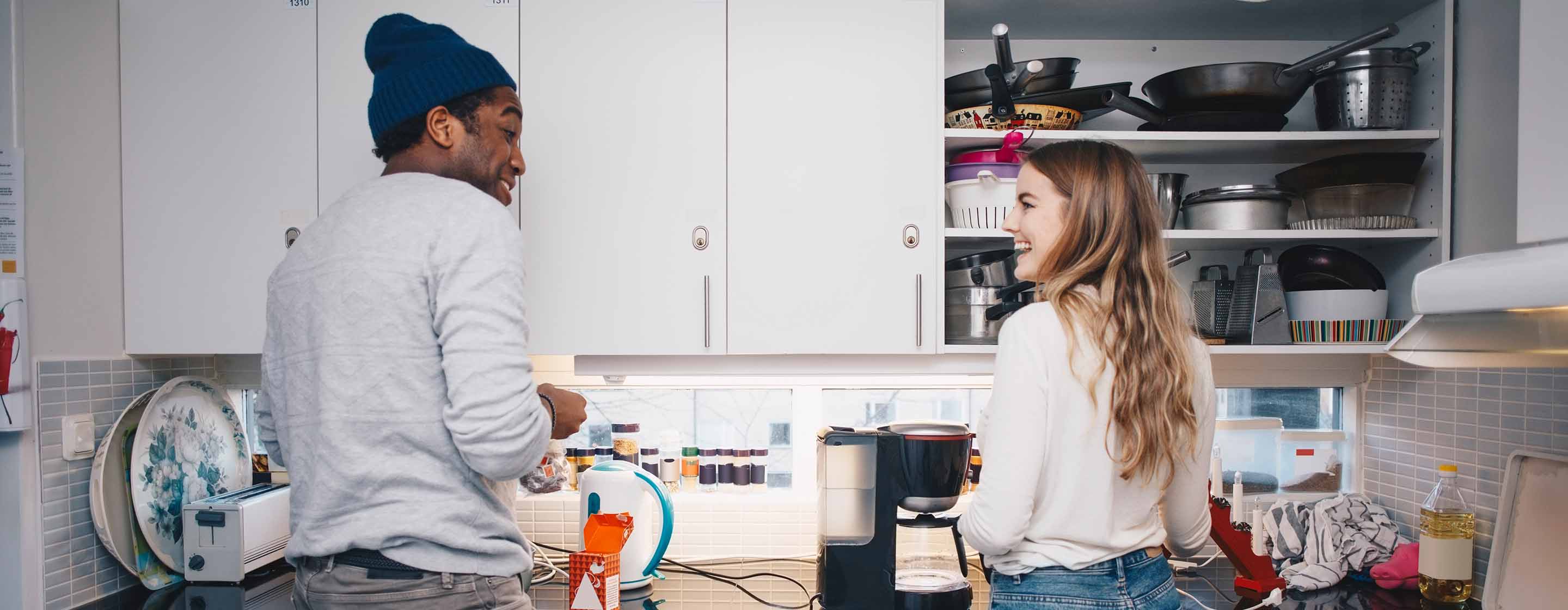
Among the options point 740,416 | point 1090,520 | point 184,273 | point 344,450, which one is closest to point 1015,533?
point 1090,520

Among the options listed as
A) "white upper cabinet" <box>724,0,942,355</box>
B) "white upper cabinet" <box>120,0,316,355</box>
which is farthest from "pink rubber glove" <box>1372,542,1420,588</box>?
"white upper cabinet" <box>120,0,316,355</box>

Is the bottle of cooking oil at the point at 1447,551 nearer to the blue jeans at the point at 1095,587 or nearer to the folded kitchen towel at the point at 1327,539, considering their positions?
the folded kitchen towel at the point at 1327,539

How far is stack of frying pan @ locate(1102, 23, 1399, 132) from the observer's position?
182cm

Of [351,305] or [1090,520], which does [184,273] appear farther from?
[1090,520]

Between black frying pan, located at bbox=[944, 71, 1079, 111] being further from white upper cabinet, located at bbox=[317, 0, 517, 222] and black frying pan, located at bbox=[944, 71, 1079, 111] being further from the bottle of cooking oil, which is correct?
the bottle of cooking oil

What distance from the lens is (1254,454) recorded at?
2.24 meters

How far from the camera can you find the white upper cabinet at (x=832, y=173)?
183cm

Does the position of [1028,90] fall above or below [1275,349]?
above

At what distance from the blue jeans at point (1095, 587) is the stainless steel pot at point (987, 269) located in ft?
2.30

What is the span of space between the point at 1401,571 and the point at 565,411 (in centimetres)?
176

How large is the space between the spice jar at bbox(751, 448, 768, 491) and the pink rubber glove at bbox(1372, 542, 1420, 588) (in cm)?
136

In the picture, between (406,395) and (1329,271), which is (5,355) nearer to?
(406,395)

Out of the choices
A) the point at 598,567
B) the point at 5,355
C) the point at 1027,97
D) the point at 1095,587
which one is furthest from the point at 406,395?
the point at 1027,97

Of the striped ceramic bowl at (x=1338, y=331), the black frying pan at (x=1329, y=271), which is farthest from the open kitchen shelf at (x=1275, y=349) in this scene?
the black frying pan at (x=1329, y=271)
